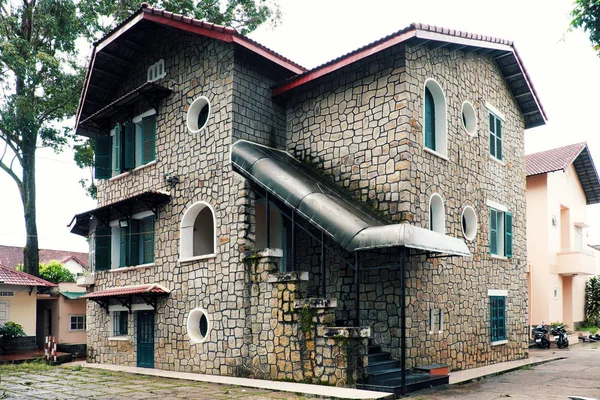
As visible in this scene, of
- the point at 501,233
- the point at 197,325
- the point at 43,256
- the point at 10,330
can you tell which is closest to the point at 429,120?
the point at 501,233

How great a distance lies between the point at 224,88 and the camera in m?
14.0

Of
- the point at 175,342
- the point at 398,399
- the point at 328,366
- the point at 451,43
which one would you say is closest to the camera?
the point at 398,399

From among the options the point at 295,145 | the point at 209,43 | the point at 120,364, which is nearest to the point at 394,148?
the point at 295,145

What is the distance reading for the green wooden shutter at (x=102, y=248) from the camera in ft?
55.8

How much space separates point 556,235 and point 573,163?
141 inches

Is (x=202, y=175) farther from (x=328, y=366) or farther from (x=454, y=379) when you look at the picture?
(x=454, y=379)

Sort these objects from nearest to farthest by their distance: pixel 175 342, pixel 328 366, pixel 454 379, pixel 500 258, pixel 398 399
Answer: pixel 398 399 → pixel 328 366 → pixel 454 379 → pixel 175 342 → pixel 500 258

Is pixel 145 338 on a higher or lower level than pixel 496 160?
lower

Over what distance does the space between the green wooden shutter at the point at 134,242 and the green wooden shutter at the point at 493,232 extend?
9.29m

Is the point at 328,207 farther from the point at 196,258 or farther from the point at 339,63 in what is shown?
the point at 196,258

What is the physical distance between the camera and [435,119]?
14164 millimetres

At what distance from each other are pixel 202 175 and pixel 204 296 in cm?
280

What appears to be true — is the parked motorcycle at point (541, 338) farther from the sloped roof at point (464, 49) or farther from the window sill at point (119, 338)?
the window sill at point (119, 338)

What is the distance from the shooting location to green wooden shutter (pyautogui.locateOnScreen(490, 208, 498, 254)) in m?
16.0
